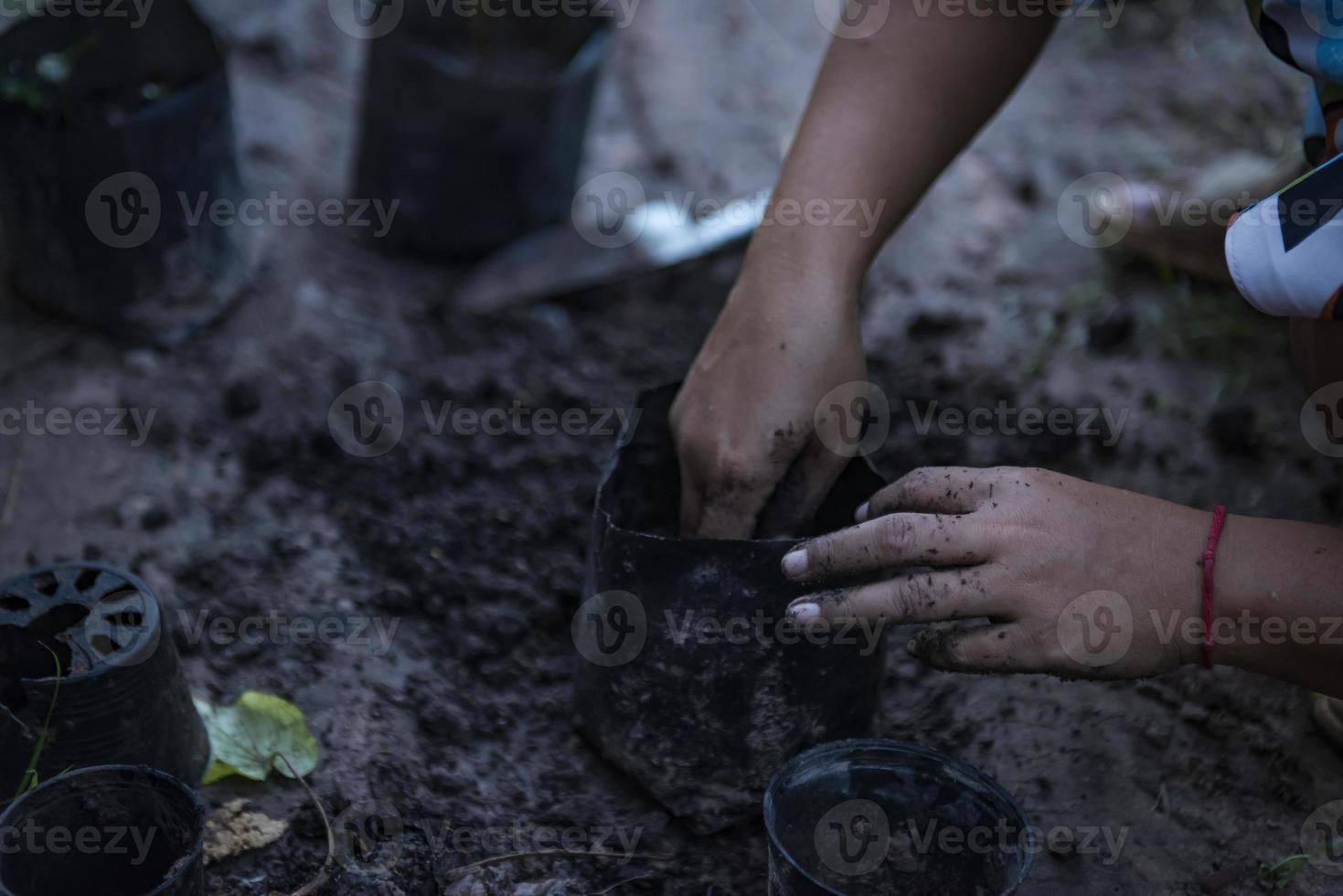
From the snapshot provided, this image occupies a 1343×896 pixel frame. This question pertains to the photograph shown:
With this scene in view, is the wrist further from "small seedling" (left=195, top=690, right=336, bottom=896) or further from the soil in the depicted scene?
"small seedling" (left=195, top=690, right=336, bottom=896)

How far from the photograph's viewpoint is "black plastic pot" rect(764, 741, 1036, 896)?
1446 millimetres

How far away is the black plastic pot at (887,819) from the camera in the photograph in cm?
145

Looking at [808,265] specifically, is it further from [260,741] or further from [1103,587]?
[260,741]

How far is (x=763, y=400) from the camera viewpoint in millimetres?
1553

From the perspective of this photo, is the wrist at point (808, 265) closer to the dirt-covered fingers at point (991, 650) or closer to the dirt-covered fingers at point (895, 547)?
the dirt-covered fingers at point (895, 547)

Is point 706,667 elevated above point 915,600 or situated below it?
below

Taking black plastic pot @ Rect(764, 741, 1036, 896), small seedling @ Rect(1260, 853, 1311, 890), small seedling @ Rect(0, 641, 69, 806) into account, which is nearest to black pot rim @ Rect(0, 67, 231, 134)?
small seedling @ Rect(0, 641, 69, 806)

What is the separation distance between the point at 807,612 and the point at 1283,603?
0.48 metres

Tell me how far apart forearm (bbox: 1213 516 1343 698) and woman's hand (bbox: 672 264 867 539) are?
0.49 meters

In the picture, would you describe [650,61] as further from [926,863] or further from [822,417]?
[926,863]

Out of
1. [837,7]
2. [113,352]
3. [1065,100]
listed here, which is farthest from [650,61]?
[113,352]

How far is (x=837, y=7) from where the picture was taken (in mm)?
3863

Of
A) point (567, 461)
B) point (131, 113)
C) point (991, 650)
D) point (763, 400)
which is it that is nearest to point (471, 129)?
point (131, 113)

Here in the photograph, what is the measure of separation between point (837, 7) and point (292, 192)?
1814 millimetres
